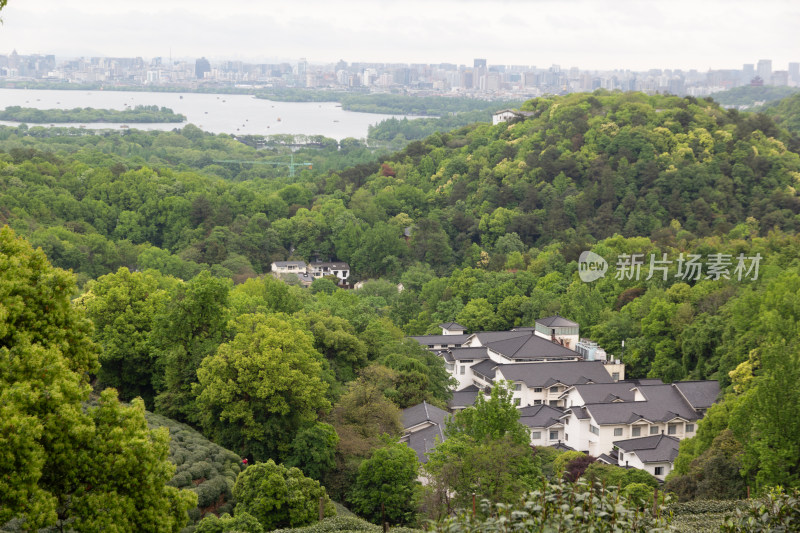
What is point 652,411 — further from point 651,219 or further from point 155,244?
point 155,244

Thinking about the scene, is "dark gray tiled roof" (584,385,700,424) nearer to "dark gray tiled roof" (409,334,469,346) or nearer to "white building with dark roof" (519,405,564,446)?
"white building with dark roof" (519,405,564,446)

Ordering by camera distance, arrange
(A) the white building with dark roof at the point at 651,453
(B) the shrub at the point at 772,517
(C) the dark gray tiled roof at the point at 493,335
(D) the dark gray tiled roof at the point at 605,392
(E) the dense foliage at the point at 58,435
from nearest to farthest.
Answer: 1. (B) the shrub at the point at 772,517
2. (E) the dense foliage at the point at 58,435
3. (A) the white building with dark roof at the point at 651,453
4. (D) the dark gray tiled roof at the point at 605,392
5. (C) the dark gray tiled roof at the point at 493,335

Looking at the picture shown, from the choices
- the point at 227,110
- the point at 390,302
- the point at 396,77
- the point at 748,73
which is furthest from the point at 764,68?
the point at 390,302

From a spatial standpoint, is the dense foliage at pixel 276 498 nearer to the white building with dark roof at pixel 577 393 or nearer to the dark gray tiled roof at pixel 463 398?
the white building with dark roof at pixel 577 393

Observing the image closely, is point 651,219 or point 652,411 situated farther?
point 651,219

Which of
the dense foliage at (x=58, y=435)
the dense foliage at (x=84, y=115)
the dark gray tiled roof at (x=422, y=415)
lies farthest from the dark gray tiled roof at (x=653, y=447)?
the dense foliage at (x=84, y=115)

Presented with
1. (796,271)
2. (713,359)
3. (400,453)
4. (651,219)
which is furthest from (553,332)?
(651,219)
